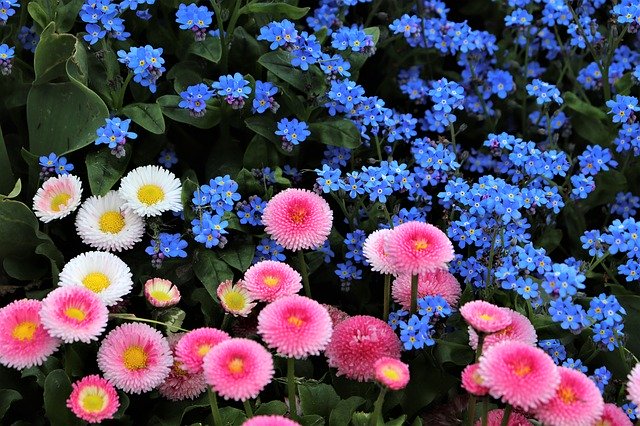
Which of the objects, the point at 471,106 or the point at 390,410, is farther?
the point at 471,106

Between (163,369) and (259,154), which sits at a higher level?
(259,154)

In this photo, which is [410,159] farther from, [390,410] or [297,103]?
[390,410]

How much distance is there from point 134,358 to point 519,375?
2.34 feet

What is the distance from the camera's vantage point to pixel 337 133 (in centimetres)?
201

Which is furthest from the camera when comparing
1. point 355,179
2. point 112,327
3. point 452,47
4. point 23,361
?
point 452,47

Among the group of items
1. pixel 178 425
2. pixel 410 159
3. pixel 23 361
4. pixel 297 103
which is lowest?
pixel 178 425

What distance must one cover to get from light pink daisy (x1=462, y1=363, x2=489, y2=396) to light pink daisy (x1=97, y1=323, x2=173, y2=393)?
1.84 ft

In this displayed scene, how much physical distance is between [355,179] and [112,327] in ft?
2.01

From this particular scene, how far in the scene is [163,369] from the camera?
1.60m

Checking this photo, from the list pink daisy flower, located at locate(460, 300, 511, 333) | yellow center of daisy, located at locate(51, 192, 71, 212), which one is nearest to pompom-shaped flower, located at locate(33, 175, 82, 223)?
yellow center of daisy, located at locate(51, 192, 71, 212)

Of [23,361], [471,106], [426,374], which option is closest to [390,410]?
[426,374]

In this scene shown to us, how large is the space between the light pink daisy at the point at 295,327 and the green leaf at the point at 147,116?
604 mm

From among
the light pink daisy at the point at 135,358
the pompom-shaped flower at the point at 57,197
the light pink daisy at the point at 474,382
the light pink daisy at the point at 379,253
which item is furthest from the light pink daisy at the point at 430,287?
the pompom-shaped flower at the point at 57,197

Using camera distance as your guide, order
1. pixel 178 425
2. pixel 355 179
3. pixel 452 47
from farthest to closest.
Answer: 1. pixel 452 47
2. pixel 355 179
3. pixel 178 425
